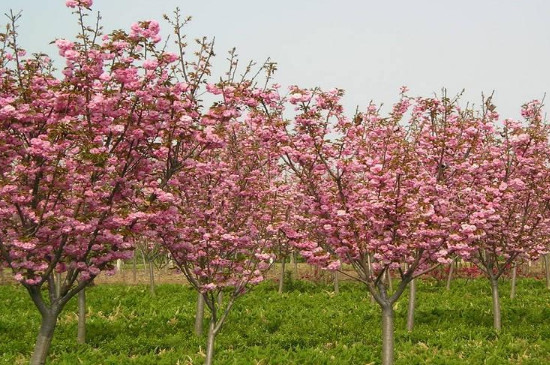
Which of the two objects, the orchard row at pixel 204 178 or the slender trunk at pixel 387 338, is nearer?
the orchard row at pixel 204 178

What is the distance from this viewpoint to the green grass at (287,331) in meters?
10.8

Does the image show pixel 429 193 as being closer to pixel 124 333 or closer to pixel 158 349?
pixel 158 349

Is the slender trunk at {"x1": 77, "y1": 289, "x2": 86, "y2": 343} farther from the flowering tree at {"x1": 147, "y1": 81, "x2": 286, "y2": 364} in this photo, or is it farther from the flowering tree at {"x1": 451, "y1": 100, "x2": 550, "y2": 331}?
the flowering tree at {"x1": 451, "y1": 100, "x2": 550, "y2": 331}

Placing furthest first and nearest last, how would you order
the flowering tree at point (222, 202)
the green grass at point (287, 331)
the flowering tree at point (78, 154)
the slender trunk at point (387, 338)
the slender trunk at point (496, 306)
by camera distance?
1. the slender trunk at point (496, 306)
2. the green grass at point (287, 331)
3. the slender trunk at point (387, 338)
4. the flowering tree at point (222, 202)
5. the flowering tree at point (78, 154)

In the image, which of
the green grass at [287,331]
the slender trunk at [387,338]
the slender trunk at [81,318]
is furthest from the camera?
the slender trunk at [81,318]

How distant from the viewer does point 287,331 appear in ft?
43.9

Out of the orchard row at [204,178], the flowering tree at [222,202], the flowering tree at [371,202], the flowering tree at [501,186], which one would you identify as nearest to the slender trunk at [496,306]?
the flowering tree at [501,186]

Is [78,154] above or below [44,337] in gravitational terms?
above

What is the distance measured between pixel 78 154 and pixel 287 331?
26.9 feet

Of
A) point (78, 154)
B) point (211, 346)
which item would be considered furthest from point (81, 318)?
point (78, 154)

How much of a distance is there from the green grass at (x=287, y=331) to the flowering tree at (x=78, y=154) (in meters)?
3.66

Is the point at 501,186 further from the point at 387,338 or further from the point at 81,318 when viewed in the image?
the point at 81,318

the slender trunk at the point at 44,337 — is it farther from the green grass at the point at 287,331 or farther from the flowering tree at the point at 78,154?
the green grass at the point at 287,331

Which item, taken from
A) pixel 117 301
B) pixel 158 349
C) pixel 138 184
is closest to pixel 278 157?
pixel 138 184
